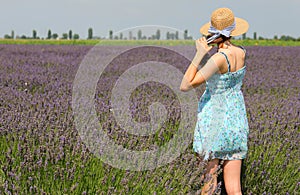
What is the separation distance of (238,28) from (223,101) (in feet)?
1.43

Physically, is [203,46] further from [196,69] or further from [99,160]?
[99,160]

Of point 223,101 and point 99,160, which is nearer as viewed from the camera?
point 99,160

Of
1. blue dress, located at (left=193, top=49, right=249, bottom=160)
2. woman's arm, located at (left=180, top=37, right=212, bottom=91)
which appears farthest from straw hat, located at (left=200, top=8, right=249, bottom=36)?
blue dress, located at (left=193, top=49, right=249, bottom=160)

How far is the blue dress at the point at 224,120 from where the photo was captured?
8.48 ft

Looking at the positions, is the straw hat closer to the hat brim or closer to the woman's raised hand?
the hat brim

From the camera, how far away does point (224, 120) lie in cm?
259

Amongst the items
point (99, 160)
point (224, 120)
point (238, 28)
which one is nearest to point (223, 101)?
point (224, 120)

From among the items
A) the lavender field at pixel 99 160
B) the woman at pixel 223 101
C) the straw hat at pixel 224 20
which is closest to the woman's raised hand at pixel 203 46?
the woman at pixel 223 101

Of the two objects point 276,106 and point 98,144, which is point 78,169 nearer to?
point 98,144

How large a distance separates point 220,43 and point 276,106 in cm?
189

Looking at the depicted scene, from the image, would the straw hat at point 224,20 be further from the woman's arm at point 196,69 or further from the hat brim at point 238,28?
the woman's arm at point 196,69

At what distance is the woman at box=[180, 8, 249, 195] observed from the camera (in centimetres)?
253

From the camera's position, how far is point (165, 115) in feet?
11.2

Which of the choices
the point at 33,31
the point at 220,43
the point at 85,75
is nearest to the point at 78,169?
the point at 220,43
